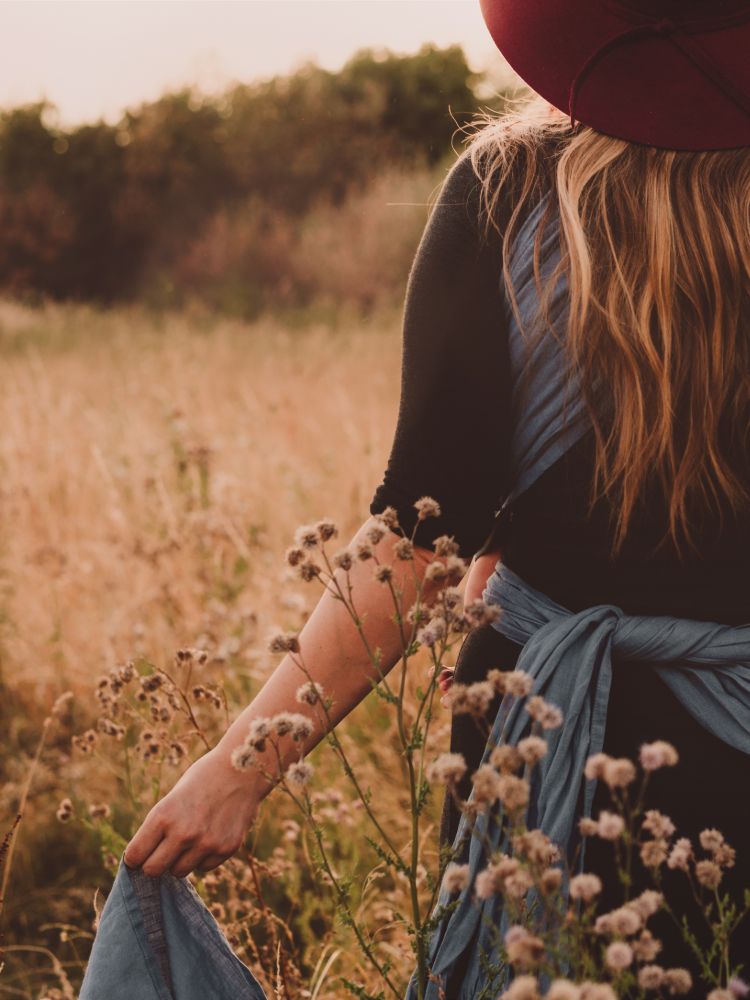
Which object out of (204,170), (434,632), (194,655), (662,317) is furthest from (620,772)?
(204,170)

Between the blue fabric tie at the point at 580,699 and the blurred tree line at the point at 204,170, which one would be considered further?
the blurred tree line at the point at 204,170

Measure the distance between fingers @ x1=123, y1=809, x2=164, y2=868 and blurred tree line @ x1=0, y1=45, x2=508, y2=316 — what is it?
18712 mm

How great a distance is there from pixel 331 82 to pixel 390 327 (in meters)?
13.5

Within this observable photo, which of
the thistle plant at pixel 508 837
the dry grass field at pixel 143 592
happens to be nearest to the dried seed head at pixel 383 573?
the thistle plant at pixel 508 837

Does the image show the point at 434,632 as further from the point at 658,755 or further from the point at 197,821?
the point at 197,821

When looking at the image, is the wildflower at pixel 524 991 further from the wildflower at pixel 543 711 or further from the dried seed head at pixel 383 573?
the dried seed head at pixel 383 573

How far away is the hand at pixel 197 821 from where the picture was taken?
1.26 meters

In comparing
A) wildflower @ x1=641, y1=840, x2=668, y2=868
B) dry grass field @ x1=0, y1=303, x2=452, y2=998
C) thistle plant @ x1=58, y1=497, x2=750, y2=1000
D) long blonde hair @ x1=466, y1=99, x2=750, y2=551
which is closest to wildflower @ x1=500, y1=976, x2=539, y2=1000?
thistle plant @ x1=58, y1=497, x2=750, y2=1000

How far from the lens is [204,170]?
23.2 meters

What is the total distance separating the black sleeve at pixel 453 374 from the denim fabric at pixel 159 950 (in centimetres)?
58

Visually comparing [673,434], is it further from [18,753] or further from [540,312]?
[18,753]

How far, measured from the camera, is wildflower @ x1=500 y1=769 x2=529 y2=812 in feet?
2.95

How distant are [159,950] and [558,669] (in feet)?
2.16

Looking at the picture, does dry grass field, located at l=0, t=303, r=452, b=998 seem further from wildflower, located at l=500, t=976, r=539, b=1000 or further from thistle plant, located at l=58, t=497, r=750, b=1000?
wildflower, located at l=500, t=976, r=539, b=1000
